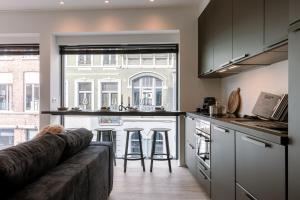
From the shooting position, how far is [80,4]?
477 centimetres

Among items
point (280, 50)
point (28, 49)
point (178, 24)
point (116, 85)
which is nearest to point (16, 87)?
point (28, 49)

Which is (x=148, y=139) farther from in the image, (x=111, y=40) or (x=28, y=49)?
(x=28, y=49)

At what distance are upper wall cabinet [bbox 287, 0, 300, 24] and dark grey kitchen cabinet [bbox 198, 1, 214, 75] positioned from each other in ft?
7.95

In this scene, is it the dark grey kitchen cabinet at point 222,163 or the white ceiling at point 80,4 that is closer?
the dark grey kitchen cabinet at point 222,163

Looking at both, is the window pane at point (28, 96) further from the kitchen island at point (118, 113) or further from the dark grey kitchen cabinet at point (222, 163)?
the dark grey kitchen cabinet at point (222, 163)

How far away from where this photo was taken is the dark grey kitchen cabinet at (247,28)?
2.25 metres

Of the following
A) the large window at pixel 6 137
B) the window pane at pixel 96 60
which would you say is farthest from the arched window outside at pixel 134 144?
the large window at pixel 6 137

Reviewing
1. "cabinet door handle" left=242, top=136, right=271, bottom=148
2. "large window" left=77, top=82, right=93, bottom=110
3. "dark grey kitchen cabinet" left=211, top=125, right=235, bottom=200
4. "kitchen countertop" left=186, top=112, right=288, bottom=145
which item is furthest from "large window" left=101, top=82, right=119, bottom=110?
"cabinet door handle" left=242, top=136, right=271, bottom=148

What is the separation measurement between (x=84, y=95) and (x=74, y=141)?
3243mm

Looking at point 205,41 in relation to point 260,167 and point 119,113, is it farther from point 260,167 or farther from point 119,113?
point 260,167

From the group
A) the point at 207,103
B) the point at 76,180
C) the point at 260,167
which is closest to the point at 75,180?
the point at 76,180

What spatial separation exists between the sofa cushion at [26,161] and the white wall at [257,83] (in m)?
2.16

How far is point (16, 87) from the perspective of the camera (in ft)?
18.6

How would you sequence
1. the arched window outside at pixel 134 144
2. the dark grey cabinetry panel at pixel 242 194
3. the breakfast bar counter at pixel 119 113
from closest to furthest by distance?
the dark grey cabinetry panel at pixel 242 194, the breakfast bar counter at pixel 119 113, the arched window outside at pixel 134 144
